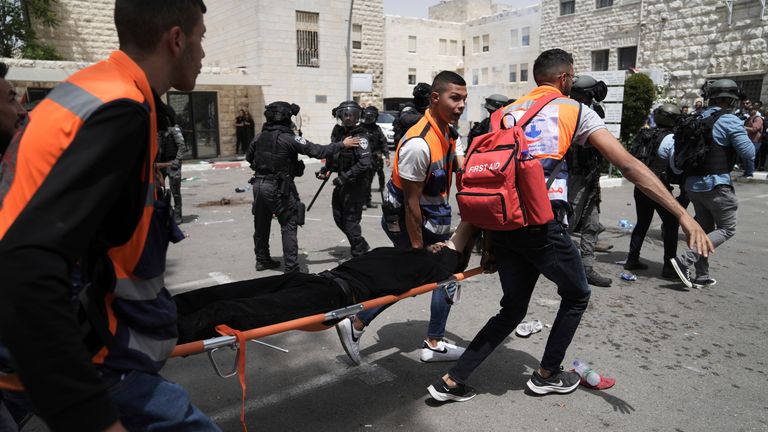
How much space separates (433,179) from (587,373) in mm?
1641

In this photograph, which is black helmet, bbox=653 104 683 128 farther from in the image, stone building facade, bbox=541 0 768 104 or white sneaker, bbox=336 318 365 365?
stone building facade, bbox=541 0 768 104

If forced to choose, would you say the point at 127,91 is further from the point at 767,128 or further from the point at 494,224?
the point at 767,128

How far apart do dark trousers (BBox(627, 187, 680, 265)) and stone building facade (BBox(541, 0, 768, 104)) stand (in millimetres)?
15572

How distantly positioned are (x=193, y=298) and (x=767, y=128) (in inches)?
673

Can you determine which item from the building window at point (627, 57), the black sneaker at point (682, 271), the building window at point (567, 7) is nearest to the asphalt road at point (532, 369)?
the black sneaker at point (682, 271)

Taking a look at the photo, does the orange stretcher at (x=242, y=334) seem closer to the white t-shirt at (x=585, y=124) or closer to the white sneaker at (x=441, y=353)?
the white sneaker at (x=441, y=353)

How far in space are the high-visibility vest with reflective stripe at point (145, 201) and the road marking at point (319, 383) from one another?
1843 mm

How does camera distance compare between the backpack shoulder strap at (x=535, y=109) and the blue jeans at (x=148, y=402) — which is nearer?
the blue jeans at (x=148, y=402)

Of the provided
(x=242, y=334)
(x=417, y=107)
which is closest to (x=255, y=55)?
(x=417, y=107)

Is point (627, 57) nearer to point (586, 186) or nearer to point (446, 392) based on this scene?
point (586, 186)

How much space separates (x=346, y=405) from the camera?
328cm

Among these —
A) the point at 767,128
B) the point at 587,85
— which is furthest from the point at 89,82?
the point at 767,128

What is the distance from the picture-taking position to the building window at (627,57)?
24531 mm

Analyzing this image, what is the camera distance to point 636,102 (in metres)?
14.4
